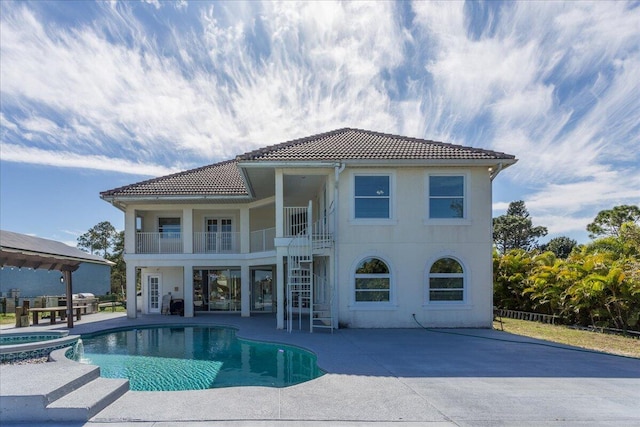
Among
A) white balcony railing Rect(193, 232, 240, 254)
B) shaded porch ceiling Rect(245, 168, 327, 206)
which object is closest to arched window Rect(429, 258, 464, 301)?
shaded porch ceiling Rect(245, 168, 327, 206)

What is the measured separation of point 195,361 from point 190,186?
1009 centimetres

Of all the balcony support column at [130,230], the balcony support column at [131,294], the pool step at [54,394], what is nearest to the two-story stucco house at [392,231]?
the pool step at [54,394]

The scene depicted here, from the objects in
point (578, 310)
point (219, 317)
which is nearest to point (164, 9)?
point (219, 317)

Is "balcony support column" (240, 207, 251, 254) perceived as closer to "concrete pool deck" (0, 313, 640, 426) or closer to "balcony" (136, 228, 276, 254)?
"balcony" (136, 228, 276, 254)

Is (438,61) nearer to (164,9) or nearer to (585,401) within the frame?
(164,9)

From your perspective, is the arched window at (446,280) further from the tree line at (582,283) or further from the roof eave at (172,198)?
the roof eave at (172,198)

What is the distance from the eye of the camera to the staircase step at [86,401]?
536 centimetres

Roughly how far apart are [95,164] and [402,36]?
61.6ft

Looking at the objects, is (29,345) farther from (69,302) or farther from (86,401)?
(86,401)

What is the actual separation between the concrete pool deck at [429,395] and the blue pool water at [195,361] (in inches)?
37.4

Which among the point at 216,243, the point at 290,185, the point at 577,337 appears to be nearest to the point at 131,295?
the point at 216,243

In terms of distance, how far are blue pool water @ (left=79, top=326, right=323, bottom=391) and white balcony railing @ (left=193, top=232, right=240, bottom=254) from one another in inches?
213

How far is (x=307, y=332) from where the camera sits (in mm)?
13258

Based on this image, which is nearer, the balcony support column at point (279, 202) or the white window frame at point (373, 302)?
the white window frame at point (373, 302)
